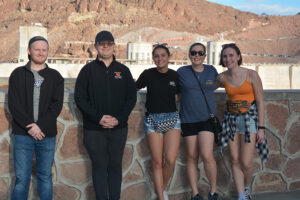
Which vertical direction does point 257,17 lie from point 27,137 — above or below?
above

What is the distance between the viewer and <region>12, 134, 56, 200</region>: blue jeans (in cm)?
322

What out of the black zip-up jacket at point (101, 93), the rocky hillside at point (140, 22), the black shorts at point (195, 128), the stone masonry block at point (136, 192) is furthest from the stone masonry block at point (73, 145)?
the rocky hillside at point (140, 22)

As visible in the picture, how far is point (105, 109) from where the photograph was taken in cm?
341

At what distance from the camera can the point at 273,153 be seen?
448cm

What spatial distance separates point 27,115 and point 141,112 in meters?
1.35

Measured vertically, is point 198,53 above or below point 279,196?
above

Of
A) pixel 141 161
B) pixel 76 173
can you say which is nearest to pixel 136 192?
pixel 141 161

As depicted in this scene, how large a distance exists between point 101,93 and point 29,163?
0.96 meters

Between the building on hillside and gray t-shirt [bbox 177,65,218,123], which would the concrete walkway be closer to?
gray t-shirt [bbox 177,65,218,123]

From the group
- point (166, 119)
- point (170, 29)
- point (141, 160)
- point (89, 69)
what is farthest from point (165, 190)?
point (170, 29)

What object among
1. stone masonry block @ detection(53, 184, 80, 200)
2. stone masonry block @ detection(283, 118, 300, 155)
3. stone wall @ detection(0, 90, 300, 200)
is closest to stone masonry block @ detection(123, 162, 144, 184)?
stone wall @ detection(0, 90, 300, 200)

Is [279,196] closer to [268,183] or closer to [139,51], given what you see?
[268,183]

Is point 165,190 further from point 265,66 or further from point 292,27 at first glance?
point 292,27

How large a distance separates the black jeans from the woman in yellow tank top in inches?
48.1
